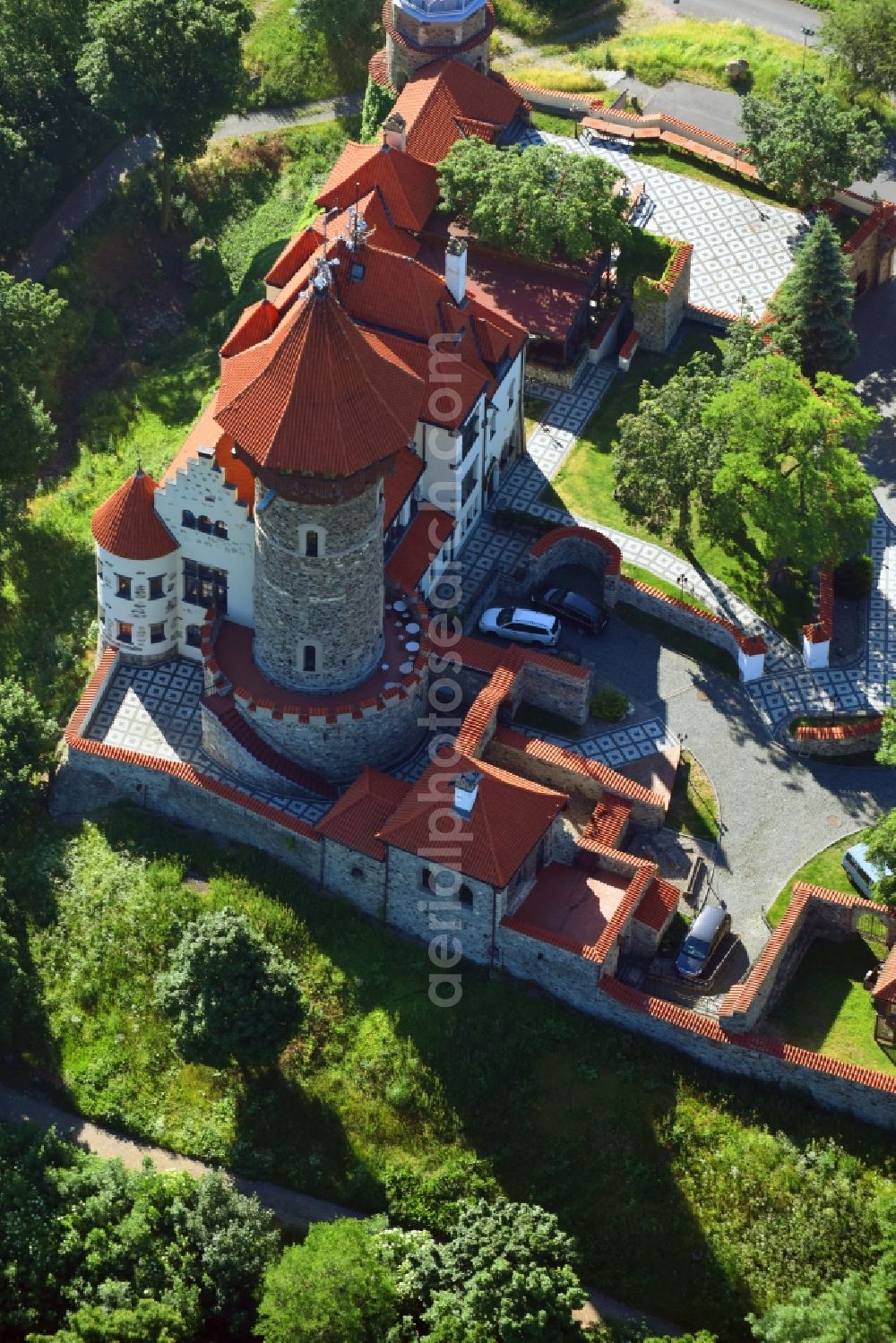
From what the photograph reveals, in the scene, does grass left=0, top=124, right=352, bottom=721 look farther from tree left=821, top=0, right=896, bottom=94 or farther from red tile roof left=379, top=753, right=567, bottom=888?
tree left=821, top=0, right=896, bottom=94

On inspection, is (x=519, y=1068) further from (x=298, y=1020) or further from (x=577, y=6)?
(x=577, y=6)

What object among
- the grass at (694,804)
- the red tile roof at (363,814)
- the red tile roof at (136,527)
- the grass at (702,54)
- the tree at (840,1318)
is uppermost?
the grass at (702,54)

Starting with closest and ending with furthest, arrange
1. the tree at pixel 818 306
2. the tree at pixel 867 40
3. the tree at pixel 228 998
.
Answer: the tree at pixel 228 998 < the tree at pixel 818 306 < the tree at pixel 867 40

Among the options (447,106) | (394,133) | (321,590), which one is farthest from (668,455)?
(447,106)

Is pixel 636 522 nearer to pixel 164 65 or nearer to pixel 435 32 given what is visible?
pixel 435 32

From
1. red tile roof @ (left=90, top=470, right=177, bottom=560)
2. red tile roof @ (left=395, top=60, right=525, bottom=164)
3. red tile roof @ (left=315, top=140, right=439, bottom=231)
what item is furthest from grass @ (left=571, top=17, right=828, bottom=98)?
red tile roof @ (left=90, top=470, right=177, bottom=560)

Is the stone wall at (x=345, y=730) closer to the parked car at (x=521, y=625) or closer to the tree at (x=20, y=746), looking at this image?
the parked car at (x=521, y=625)

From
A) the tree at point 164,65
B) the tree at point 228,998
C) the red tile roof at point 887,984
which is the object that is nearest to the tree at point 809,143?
the tree at point 164,65
